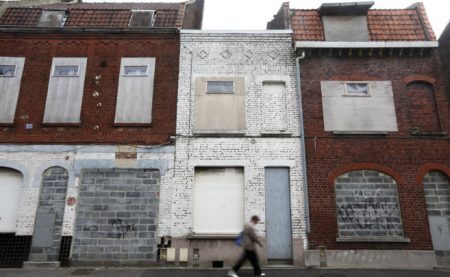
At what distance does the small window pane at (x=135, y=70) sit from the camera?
13391 mm

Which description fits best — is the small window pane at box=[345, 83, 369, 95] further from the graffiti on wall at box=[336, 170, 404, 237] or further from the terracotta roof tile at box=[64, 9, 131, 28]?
the terracotta roof tile at box=[64, 9, 131, 28]

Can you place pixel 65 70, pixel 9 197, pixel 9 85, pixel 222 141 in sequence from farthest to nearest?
pixel 65 70 → pixel 9 85 → pixel 222 141 → pixel 9 197

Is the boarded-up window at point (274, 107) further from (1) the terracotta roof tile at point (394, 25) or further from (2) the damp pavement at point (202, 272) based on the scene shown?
(2) the damp pavement at point (202, 272)

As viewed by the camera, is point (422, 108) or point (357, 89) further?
point (357, 89)

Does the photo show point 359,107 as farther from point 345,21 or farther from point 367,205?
point 345,21

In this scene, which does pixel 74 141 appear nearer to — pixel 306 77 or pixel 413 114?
pixel 306 77

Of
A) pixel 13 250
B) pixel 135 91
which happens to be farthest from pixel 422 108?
pixel 13 250

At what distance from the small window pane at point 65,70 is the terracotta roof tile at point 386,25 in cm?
840

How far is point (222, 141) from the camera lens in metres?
12.7

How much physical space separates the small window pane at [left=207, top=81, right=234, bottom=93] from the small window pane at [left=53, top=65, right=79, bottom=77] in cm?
499

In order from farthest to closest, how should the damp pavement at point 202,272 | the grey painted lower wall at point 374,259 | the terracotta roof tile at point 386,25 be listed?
1. the terracotta roof tile at point 386,25
2. the grey painted lower wall at point 374,259
3. the damp pavement at point 202,272

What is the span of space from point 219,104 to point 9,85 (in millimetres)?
7686

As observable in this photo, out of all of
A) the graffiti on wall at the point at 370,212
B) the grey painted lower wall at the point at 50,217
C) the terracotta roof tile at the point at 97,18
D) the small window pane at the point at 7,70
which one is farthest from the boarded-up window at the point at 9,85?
the graffiti on wall at the point at 370,212

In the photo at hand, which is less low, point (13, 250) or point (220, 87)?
point (220, 87)
